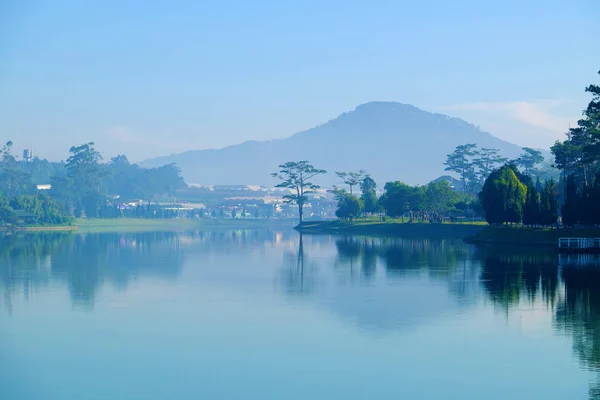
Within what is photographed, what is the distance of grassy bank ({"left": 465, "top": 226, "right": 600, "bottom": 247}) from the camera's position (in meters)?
73.3

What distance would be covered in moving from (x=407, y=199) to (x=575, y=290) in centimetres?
8421

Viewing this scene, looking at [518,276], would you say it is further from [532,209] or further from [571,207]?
[532,209]

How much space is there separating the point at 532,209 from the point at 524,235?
8.36 ft

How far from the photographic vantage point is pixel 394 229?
398 ft

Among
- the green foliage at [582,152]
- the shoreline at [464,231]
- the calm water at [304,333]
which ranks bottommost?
the calm water at [304,333]

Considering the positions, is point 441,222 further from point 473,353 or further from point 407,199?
point 473,353

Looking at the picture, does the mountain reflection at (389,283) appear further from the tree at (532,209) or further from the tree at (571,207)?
the tree at (571,207)

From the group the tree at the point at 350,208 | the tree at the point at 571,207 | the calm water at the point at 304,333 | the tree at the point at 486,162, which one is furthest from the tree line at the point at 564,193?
the tree at the point at 486,162

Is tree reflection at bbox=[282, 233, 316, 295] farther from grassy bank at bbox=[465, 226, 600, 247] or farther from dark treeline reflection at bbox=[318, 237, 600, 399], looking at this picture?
grassy bank at bbox=[465, 226, 600, 247]

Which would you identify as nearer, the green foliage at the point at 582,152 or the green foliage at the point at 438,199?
the green foliage at the point at 582,152

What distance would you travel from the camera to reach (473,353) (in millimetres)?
29359

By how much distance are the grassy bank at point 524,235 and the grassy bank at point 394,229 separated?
26.4ft

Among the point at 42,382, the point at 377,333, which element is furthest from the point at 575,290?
the point at 42,382

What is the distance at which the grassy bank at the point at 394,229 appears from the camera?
335 ft
